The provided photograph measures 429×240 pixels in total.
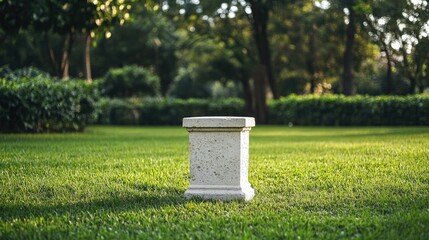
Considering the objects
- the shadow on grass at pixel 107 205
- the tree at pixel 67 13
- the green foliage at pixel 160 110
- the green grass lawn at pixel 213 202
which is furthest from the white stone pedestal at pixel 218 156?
the green foliage at pixel 160 110

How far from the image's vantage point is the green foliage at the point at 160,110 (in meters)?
27.8

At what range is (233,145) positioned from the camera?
570cm

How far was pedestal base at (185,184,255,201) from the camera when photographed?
5746mm

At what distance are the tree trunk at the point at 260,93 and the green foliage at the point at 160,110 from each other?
2.27m

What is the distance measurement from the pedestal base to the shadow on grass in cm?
15

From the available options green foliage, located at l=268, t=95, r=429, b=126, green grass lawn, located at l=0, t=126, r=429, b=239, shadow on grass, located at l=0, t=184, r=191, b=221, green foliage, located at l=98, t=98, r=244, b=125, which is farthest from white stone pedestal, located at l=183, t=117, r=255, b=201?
green foliage, located at l=98, t=98, r=244, b=125

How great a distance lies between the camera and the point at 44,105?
14.5m

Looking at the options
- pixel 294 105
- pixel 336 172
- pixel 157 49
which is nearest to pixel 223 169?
pixel 336 172

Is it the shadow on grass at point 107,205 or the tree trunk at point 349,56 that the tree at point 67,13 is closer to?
the shadow on grass at point 107,205

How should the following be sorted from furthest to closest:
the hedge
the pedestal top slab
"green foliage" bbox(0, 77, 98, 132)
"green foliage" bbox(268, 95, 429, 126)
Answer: the hedge → "green foliage" bbox(268, 95, 429, 126) → "green foliage" bbox(0, 77, 98, 132) → the pedestal top slab

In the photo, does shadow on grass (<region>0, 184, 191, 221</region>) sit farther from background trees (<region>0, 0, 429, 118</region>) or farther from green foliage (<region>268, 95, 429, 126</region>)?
green foliage (<region>268, 95, 429, 126</region>)

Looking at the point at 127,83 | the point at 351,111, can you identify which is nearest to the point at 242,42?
the point at 127,83

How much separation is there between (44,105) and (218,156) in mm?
10005

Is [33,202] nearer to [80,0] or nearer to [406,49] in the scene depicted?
[80,0]
